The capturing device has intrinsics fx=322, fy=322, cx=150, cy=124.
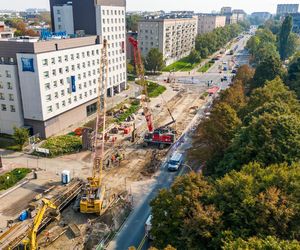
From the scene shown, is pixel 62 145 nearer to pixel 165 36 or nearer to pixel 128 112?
pixel 128 112

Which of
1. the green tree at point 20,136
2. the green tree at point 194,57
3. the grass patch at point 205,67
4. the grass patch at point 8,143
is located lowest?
the grass patch at point 8,143

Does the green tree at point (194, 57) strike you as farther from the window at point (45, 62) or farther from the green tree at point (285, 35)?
the window at point (45, 62)

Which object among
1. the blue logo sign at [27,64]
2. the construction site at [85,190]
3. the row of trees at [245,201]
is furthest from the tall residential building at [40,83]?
the row of trees at [245,201]

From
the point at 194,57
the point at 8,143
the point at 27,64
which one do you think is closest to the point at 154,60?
the point at 194,57

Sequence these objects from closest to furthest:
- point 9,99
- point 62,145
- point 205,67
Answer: point 62,145 < point 9,99 < point 205,67

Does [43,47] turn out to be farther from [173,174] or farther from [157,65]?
[157,65]

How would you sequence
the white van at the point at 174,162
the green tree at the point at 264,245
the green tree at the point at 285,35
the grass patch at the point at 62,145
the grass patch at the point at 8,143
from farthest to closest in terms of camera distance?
the green tree at the point at 285,35, the grass patch at the point at 8,143, the grass patch at the point at 62,145, the white van at the point at 174,162, the green tree at the point at 264,245

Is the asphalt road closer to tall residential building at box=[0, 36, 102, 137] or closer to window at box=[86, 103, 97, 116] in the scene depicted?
window at box=[86, 103, 97, 116]
